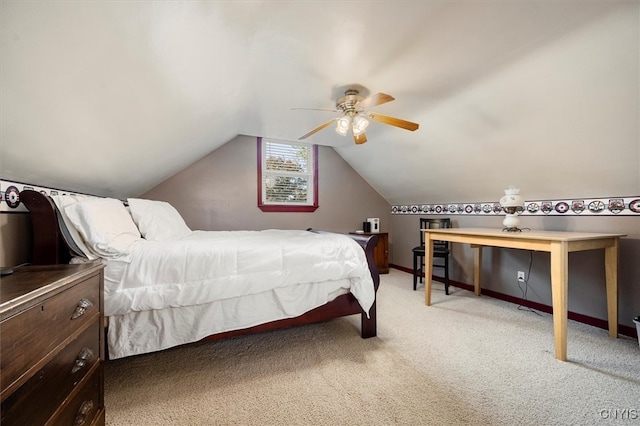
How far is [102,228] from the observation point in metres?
1.58

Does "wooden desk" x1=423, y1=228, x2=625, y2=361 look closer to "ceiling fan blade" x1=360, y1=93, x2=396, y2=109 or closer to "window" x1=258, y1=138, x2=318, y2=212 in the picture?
"ceiling fan blade" x1=360, y1=93, x2=396, y2=109

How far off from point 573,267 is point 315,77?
3.01 metres

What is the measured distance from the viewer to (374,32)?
1.61m

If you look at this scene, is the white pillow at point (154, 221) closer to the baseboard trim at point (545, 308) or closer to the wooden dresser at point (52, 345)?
the wooden dresser at point (52, 345)

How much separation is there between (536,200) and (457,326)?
170 centimetres

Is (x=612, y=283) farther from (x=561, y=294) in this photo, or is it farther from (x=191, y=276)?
(x=191, y=276)

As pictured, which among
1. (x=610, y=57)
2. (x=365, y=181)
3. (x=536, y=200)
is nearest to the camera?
(x=610, y=57)

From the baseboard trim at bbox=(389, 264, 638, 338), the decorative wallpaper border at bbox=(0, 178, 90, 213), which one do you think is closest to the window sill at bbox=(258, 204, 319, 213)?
the baseboard trim at bbox=(389, 264, 638, 338)

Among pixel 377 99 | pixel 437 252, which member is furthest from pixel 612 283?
pixel 377 99

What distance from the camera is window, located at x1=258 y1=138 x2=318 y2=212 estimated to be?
3976 millimetres

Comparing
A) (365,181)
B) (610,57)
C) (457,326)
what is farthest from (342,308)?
(365,181)

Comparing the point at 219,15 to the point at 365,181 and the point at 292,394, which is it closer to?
the point at 292,394

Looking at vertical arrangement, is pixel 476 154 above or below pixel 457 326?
above

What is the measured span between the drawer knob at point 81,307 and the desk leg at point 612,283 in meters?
3.44
